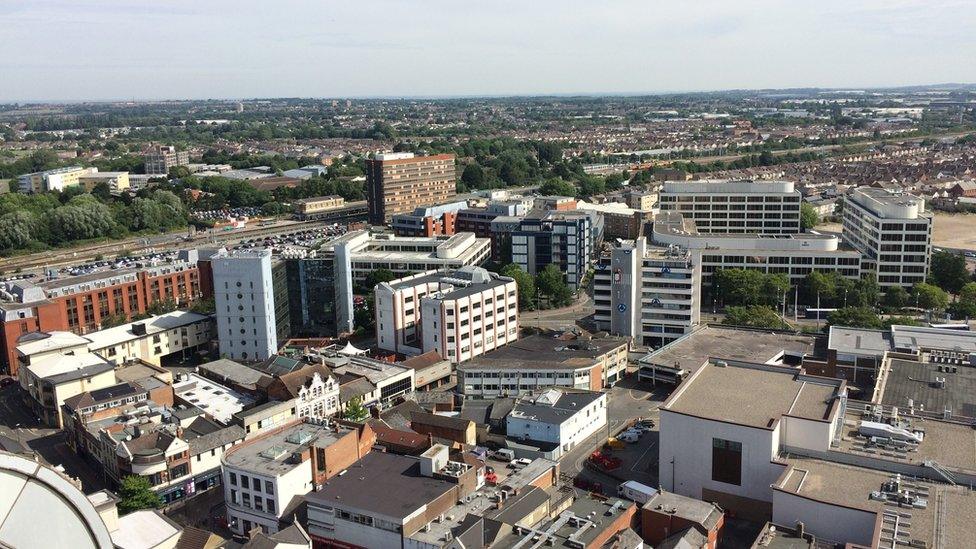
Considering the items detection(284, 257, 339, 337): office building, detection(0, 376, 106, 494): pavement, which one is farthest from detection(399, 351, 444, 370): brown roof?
detection(0, 376, 106, 494): pavement

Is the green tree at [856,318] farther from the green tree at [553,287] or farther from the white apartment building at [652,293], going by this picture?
the green tree at [553,287]

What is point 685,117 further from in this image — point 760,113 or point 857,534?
point 857,534

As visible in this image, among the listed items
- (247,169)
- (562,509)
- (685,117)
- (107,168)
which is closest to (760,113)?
(685,117)

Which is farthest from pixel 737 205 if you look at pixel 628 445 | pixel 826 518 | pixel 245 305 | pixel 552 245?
pixel 826 518

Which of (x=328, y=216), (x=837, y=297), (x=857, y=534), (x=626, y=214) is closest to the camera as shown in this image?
(x=857, y=534)

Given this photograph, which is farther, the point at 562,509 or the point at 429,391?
the point at 429,391

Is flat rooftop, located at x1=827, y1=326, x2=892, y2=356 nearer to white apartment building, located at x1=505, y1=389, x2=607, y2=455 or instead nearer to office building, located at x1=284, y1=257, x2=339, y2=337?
white apartment building, located at x1=505, y1=389, x2=607, y2=455
